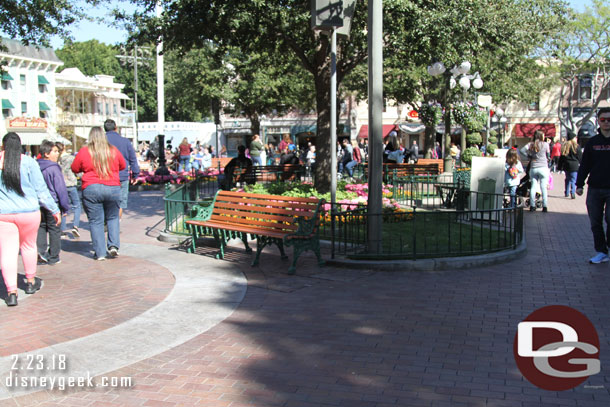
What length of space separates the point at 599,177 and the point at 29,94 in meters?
54.3

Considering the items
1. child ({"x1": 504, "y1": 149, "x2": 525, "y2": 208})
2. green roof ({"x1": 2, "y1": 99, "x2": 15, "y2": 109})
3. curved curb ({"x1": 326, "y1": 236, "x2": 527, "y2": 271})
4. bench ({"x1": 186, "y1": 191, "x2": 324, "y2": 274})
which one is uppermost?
green roof ({"x1": 2, "y1": 99, "x2": 15, "y2": 109})

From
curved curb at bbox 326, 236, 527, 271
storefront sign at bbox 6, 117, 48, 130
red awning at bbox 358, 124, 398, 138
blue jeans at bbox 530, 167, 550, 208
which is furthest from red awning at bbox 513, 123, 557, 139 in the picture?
curved curb at bbox 326, 236, 527, 271

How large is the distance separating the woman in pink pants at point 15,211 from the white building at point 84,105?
51206 mm

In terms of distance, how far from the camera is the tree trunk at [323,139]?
13070 millimetres

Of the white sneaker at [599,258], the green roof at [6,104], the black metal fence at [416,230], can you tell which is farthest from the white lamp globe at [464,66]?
the green roof at [6,104]

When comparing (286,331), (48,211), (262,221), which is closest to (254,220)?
(262,221)

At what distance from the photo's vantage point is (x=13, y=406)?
379cm

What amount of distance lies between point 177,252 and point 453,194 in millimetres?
6270

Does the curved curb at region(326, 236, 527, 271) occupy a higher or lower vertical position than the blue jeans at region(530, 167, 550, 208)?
lower

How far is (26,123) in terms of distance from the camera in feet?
160

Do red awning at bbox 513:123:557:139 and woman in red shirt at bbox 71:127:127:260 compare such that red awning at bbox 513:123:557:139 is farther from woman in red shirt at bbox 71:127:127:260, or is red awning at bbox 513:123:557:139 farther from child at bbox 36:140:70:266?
child at bbox 36:140:70:266

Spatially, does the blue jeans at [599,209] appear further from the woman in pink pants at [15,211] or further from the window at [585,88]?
the window at [585,88]

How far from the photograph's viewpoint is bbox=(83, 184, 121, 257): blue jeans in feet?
25.9

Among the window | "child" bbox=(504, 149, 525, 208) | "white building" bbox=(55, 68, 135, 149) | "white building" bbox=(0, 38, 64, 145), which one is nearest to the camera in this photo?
"child" bbox=(504, 149, 525, 208)
